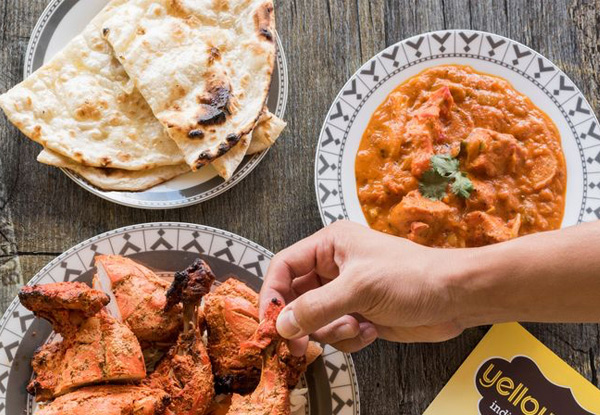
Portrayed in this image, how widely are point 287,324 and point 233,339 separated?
15.0 inches

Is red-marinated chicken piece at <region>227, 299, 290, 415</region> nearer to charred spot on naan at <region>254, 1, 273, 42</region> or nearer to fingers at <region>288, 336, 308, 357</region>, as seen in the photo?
fingers at <region>288, 336, 308, 357</region>

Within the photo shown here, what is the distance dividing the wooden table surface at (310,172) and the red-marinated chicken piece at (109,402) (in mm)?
813

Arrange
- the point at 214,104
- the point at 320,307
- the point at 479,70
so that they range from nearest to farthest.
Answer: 1. the point at 320,307
2. the point at 214,104
3. the point at 479,70

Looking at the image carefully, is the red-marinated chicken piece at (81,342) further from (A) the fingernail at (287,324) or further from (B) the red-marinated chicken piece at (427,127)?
(B) the red-marinated chicken piece at (427,127)

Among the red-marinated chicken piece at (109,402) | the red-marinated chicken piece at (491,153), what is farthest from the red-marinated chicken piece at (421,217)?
the red-marinated chicken piece at (109,402)

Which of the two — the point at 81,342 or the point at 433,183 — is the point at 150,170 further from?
the point at 433,183

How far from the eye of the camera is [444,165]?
293cm

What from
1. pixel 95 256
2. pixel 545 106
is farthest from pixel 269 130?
pixel 545 106

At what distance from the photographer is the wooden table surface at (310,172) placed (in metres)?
3.00

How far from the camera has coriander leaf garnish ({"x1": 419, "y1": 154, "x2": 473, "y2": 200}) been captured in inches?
115

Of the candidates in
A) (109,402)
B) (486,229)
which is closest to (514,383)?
(486,229)

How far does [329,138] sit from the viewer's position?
299 cm

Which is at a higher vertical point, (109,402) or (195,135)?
(195,135)

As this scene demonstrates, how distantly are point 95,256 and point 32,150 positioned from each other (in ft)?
2.21
